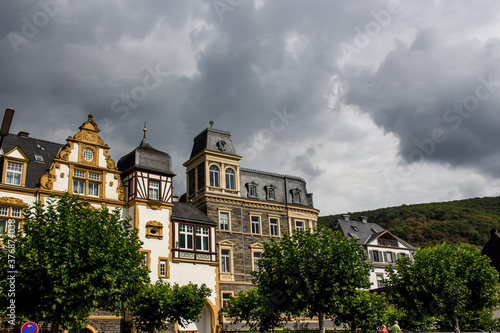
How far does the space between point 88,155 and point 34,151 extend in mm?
4174

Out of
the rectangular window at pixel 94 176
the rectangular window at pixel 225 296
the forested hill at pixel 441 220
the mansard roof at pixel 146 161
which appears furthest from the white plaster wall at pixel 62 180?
the forested hill at pixel 441 220

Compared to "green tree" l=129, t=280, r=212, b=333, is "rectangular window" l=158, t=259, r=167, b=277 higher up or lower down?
higher up

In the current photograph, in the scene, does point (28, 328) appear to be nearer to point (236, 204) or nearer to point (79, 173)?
point (79, 173)

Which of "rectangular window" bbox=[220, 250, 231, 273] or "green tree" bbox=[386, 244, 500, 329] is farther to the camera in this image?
"rectangular window" bbox=[220, 250, 231, 273]

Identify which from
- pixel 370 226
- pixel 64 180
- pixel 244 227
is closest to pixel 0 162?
pixel 64 180

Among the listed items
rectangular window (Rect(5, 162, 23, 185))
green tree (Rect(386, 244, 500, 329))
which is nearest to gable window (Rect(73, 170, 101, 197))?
rectangular window (Rect(5, 162, 23, 185))

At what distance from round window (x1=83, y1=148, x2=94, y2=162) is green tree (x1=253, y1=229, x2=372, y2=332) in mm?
17353

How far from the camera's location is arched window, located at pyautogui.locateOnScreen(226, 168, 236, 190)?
4862cm

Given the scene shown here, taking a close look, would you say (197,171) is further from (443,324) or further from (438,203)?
(438,203)

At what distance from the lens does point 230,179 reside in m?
49.0

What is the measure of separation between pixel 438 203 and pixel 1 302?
144 metres

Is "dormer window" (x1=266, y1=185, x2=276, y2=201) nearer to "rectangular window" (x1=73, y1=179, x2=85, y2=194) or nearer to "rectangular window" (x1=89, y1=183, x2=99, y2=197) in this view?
"rectangular window" (x1=89, y1=183, x2=99, y2=197)

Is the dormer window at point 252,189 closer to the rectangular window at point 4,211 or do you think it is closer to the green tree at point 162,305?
the green tree at point 162,305

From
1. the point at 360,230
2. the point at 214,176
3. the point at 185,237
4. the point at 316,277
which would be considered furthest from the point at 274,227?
the point at 360,230
